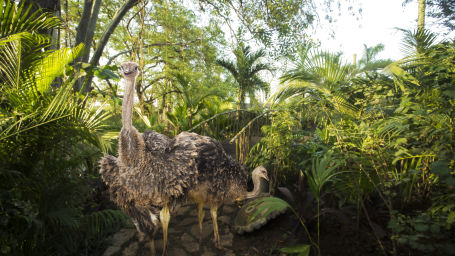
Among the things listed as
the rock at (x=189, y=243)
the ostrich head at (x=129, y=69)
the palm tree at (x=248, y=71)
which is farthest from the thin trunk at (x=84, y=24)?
the rock at (x=189, y=243)

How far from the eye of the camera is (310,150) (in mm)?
3342

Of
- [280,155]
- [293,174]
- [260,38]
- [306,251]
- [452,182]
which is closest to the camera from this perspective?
[452,182]

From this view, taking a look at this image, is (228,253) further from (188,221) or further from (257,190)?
(188,221)

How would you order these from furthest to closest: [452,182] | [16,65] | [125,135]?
1. [16,65]
2. [125,135]
3. [452,182]

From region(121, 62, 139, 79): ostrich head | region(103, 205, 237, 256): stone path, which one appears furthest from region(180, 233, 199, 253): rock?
region(121, 62, 139, 79): ostrich head

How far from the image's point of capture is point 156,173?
7.91ft

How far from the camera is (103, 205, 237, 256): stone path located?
2.86m

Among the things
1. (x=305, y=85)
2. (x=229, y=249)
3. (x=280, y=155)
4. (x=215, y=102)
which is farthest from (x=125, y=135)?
(x=215, y=102)

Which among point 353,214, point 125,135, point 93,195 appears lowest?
point 93,195

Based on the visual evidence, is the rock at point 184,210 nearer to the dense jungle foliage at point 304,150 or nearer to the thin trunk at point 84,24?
the dense jungle foliage at point 304,150

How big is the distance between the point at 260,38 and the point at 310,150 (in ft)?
11.7

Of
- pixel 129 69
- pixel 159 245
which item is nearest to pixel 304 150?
pixel 159 245

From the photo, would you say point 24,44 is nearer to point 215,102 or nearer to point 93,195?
point 93,195

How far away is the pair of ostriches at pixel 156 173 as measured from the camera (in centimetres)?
239
